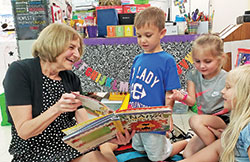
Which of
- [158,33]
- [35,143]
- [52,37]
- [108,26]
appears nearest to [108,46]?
[108,26]

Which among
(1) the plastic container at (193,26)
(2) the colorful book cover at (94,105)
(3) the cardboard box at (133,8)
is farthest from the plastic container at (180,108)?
(2) the colorful book cover at (94,105)

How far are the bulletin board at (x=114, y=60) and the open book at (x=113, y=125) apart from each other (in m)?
1.28

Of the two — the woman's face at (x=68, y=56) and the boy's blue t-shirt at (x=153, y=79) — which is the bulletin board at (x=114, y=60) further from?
the woman's face at (x=68, y=56)

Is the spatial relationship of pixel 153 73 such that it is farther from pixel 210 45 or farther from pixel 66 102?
pixel 66 102

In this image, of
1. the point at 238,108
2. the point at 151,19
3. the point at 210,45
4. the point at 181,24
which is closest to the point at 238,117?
the point at 238,108

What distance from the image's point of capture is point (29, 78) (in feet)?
3.37

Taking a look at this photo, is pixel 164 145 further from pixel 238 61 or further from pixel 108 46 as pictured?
pixel 108 46

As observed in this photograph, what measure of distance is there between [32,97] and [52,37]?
317 millimetres

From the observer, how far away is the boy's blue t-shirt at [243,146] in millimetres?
915

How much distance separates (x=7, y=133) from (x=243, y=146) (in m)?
2.06

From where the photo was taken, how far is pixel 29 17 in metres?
2.00

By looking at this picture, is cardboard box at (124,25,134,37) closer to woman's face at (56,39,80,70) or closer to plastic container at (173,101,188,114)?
plastic container at (173,101,188,114)

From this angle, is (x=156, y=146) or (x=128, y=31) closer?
(x=156, y=146)

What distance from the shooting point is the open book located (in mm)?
851
